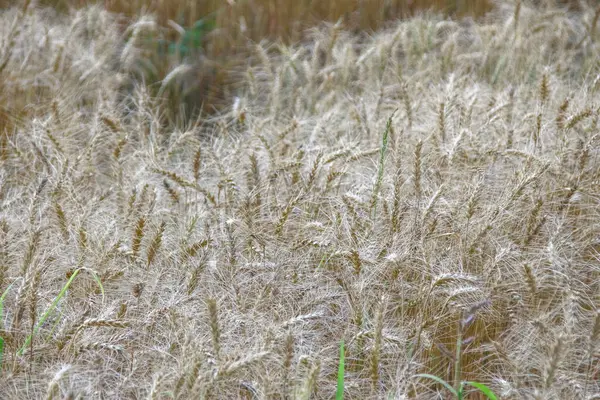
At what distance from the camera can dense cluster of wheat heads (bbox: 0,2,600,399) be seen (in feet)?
5.74

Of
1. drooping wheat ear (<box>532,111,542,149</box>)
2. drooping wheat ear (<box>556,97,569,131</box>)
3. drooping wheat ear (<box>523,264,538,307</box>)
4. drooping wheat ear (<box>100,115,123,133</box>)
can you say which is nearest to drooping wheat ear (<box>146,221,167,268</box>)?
drooping wheat ear (<box>100,115,123,133</box>)

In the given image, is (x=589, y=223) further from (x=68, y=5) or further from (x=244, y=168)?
(x=68, y=5)

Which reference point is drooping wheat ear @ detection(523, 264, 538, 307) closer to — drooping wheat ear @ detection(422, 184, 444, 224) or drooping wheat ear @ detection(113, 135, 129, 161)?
drooping wheat ear @ detection(422, 184, 444, 224)

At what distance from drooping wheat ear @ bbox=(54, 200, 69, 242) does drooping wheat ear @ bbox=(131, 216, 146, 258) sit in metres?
0.24

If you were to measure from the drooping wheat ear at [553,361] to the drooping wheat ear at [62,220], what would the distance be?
138 cm

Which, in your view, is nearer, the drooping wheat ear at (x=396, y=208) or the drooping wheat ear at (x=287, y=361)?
the drooping wheat ear at (x=287, y=361)

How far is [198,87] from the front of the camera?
168 inches

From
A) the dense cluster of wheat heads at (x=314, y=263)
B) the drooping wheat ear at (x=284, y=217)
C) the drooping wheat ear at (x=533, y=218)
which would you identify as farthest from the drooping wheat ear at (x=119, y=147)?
the drooping wheat ear at (x=533, y=218)

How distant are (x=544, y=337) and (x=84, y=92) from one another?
251cm

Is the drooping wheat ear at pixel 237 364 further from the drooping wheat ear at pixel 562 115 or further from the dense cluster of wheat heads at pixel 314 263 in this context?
the drooping wheat ear at pixel 562 115

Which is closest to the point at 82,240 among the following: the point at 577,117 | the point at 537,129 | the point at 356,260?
the point at 356,260

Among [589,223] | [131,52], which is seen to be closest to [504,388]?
[589,223]

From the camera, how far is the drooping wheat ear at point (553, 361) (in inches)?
57.5

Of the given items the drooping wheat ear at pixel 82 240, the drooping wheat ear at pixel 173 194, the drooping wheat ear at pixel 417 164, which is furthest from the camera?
the drooping wheat ear at pixel 173 194
